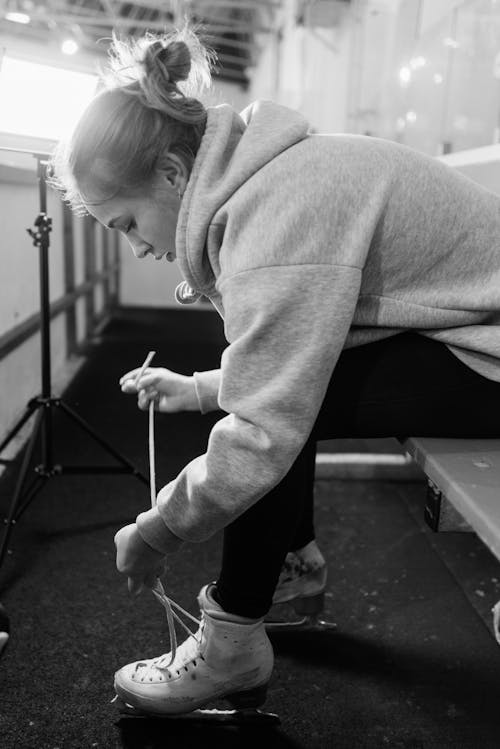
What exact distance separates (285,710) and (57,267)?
2543 millimetres

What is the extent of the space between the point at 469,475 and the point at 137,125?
→ 0.57 metres

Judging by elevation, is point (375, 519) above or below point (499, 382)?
below

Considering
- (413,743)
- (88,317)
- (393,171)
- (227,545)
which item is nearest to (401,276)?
(393,171)

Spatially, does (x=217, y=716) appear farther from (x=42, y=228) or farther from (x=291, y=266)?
(x=42, y=228)

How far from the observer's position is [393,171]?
0.79 meters

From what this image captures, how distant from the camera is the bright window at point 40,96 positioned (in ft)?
4.90

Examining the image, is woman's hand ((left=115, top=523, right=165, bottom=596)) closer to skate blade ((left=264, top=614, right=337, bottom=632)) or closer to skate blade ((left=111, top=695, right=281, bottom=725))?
skate blade ((left=111, top=695, right=281, bottom=725))

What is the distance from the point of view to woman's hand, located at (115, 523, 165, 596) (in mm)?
876

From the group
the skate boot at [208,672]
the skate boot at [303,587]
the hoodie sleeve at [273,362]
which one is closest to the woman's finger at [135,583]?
the skate boot at [208,672]

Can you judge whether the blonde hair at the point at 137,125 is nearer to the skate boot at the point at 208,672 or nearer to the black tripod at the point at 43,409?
the skate boot at the point at 208,672

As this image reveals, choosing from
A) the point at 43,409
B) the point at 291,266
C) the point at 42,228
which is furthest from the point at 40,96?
the point at 291,266

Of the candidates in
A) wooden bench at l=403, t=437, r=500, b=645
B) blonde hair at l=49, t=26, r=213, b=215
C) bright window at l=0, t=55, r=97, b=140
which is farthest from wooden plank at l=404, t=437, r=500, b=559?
bright window at l=0, t=55, r=97, b=140

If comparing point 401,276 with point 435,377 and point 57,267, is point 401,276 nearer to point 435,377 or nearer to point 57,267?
point 435,377

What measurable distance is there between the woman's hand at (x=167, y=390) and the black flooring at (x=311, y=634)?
1.54ft
